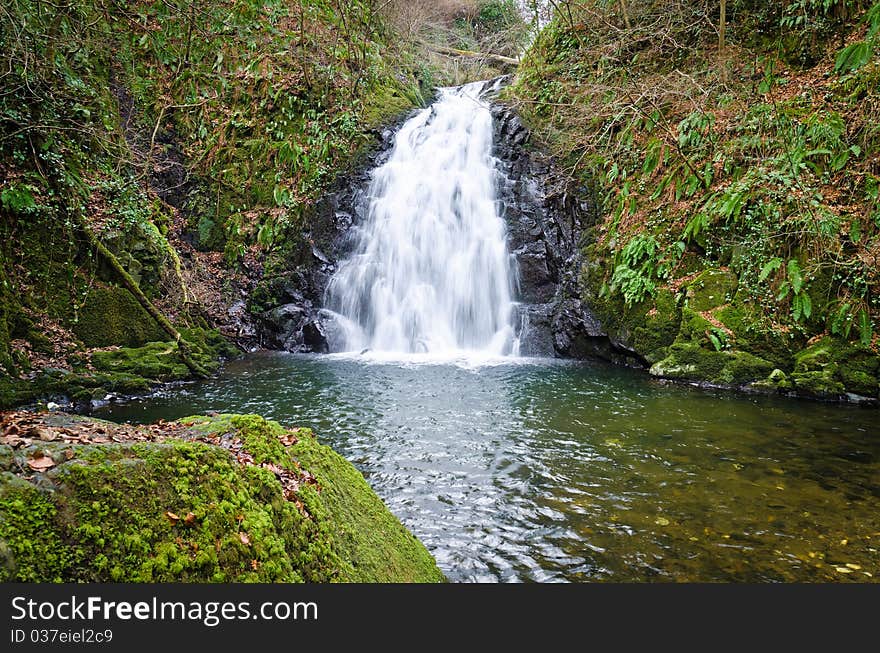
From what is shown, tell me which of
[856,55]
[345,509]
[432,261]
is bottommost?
[345,509]

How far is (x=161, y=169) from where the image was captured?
15.1m

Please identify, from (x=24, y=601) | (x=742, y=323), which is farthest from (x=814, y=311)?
(x=24, y=601)

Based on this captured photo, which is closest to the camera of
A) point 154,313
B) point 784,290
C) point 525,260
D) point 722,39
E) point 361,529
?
point 361,529

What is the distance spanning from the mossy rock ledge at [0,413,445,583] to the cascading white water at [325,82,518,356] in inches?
391

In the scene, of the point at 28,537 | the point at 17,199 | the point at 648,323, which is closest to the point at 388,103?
the point at 648,323

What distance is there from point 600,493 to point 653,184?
8688 millimetres

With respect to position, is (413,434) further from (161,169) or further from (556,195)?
(161,169)

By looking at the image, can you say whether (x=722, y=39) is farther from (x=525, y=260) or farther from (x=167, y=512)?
(x=167, y=512)

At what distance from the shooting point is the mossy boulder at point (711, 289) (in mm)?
9289

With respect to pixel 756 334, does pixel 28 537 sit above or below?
above

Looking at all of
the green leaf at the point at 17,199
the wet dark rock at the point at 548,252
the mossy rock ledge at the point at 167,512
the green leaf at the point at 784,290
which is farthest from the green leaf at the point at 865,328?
the green leaf at the point at 17,199

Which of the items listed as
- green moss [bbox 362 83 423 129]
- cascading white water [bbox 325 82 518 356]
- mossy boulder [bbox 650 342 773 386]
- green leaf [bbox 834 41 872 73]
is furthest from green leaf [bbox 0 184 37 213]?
green moss [bbox 362 83 423 129]

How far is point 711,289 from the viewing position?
31.1 feet

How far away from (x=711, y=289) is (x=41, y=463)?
33.3 feet
